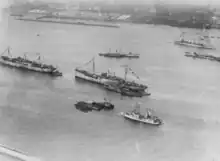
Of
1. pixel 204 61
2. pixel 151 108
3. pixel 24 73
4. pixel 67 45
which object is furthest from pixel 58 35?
pixel 204 61

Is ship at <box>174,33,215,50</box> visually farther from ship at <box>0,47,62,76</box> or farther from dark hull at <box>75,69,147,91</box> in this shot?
ship at <box>0,47,62,76</box>

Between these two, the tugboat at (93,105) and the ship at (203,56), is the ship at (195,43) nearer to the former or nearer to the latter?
the ship at (203,56)

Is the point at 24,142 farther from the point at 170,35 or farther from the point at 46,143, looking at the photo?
the point at 170,35

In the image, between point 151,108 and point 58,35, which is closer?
point 151,108

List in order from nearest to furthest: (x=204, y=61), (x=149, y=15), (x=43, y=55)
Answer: (x=204, y=61) < (x=149, y=15) < (x=43, y=55)

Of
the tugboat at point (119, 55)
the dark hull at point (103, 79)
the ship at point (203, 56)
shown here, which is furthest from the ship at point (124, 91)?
the ship at point (203, 56)
